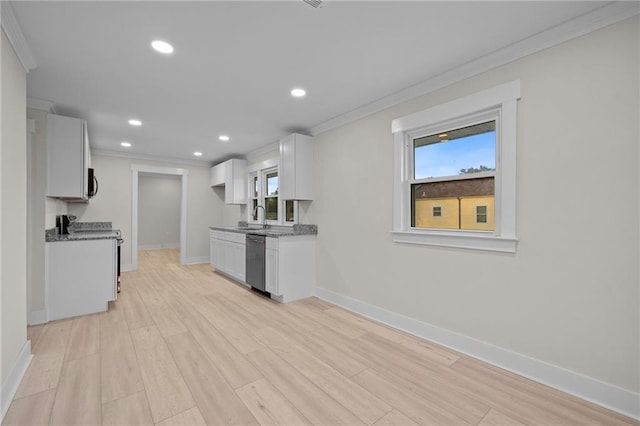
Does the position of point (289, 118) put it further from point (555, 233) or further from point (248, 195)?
point (555, 233)

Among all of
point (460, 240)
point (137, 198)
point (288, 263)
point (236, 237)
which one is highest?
point (137, 198)

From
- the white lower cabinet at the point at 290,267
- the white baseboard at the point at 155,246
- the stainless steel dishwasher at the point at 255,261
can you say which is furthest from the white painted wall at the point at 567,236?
the white baseboard at the point at 155,246

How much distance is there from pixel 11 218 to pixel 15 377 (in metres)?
1.12

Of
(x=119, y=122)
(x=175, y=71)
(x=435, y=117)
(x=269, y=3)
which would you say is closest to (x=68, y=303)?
(x=119, y=122)

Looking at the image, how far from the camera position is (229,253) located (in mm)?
5156

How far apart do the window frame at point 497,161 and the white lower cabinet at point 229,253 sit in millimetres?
2788

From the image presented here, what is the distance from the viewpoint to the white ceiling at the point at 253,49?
178 cm

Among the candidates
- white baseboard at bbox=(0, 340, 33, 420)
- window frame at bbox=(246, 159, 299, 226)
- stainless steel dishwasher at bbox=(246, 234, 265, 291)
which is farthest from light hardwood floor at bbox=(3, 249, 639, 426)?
window frame at bbox=(246, 159, 299, 226)

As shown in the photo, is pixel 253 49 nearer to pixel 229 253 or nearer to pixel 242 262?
pixel 242 262

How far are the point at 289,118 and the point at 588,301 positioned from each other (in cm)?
348

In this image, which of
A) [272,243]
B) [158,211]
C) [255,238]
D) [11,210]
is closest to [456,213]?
[272,243]

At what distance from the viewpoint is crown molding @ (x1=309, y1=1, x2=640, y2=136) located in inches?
68.2

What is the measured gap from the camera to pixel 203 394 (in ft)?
6.15

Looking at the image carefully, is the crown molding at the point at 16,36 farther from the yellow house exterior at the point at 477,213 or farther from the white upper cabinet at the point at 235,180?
the white upper cabinet at the point at 235,180
